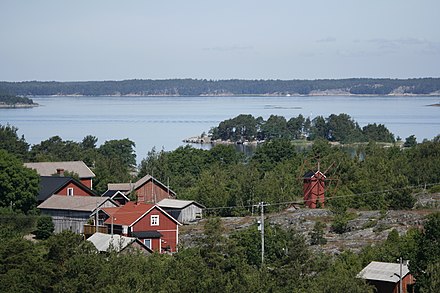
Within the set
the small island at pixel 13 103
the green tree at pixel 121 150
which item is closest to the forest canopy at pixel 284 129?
the green tree at pixel 121 150

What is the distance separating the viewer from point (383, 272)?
1530 cm

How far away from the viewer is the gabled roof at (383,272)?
15055 mm

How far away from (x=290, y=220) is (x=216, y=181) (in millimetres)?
6549

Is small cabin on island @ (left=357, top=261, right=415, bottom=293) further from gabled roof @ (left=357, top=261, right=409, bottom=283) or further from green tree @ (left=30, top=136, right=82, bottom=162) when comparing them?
green tree @ (left=30, top=136, right=82, bottom=162)

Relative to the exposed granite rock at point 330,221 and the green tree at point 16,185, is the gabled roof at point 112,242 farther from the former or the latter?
the green tree at point 16,185

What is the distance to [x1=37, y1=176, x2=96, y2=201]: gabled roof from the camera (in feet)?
86.9

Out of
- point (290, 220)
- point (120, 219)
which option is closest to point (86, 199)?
point (120, 219)

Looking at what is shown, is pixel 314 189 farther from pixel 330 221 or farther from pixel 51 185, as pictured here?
pixel 51 185

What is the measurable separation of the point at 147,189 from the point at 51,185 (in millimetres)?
4238

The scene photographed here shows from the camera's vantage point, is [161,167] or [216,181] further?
[161,167]

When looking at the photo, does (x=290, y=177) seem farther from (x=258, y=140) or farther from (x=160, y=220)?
(x=258, y=140)

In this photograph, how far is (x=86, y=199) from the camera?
81.6ft

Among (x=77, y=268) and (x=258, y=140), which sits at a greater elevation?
(x=77, y=268)

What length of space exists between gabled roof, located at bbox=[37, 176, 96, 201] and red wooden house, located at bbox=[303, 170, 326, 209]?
7625mm
